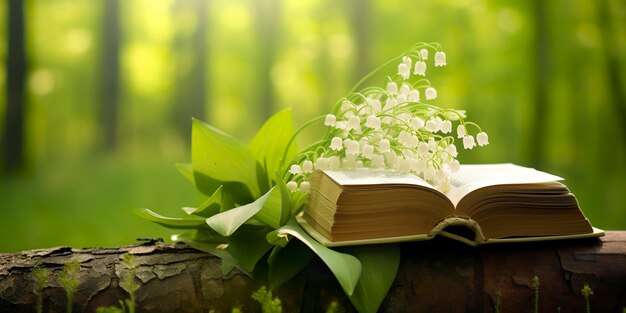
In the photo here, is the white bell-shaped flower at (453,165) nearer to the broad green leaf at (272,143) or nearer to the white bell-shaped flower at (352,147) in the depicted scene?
the white bell-shaped flower at (352,147)

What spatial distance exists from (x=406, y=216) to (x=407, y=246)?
10cm

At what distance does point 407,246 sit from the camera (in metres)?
1.24

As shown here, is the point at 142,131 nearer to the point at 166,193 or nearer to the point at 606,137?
the point at 166,193

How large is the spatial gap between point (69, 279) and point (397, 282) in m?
0.60

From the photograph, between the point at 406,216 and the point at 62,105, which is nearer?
the point at 406,216

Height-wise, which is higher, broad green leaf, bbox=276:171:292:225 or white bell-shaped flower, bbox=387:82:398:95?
white bell-shaped flower, bbox=387:82:398:95

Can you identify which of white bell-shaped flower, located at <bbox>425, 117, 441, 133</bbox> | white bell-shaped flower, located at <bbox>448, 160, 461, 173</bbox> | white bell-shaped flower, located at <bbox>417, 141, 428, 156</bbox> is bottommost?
white bell-shaped flower, located at <bbox>448, 160, 461, 173</bbox>

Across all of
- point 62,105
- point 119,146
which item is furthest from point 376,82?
point 62,105

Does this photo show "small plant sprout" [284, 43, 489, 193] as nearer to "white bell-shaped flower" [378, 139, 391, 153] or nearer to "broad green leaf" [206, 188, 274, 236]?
"white bell-shaped flower" [378, 139, 391, 153]

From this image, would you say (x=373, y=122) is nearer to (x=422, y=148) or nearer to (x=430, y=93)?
(x=422, y=148)

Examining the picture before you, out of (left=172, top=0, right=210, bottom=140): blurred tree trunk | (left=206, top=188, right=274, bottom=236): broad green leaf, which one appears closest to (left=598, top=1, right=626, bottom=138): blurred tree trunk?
(left=172, top=0, right=210, bottom=140): blurred tree trunk

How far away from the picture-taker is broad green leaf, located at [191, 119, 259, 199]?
4.50 feet

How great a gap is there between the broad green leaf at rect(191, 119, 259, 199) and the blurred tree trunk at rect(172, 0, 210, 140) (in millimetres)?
2176

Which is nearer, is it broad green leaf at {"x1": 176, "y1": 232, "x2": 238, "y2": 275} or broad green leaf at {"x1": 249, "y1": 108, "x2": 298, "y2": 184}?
broad green leaf at {"x1": 176, "y1": 232, "x2": 238, "y2": 275}
